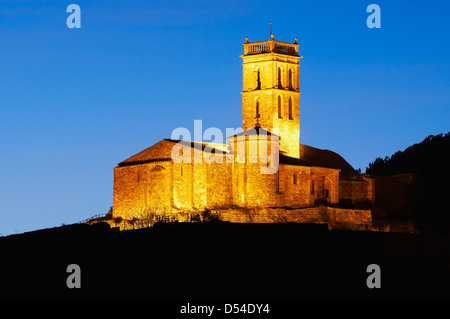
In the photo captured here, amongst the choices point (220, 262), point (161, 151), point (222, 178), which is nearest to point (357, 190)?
point (222, 178)

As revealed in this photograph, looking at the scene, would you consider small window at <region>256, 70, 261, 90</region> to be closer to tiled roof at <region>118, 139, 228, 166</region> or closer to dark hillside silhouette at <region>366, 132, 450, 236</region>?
tiled roof at <region>118, 139, 228, 166</region>

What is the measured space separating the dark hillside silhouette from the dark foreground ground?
1501cm

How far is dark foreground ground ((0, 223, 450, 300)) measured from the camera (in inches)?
1538

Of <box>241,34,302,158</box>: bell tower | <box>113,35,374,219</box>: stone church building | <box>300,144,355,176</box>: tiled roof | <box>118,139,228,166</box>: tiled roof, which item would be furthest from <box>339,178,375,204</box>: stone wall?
<box>118,139,228,166</box>: tiled roof

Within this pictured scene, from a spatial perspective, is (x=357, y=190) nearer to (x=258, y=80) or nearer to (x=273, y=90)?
(x=273, y=90)

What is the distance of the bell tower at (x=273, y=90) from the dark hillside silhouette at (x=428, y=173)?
32.8 ft

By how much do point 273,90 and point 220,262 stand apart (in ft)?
89.9

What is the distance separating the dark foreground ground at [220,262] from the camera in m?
39.1

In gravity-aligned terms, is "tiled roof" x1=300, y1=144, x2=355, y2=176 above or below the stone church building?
above

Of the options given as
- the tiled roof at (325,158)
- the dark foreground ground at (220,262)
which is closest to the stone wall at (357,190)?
the tiled roof at (325,158)

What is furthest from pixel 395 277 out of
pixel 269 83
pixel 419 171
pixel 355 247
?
pixel 419 171

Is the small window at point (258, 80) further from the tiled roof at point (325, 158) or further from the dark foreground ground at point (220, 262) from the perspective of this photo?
the dark foreground ground at point (220, 262)

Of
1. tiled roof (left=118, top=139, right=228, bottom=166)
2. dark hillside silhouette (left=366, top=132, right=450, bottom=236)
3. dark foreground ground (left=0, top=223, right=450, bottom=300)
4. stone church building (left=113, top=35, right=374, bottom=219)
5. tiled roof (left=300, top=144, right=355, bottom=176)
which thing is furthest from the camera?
tiled roof (left=300, top=144, right=355, bottom=176)
